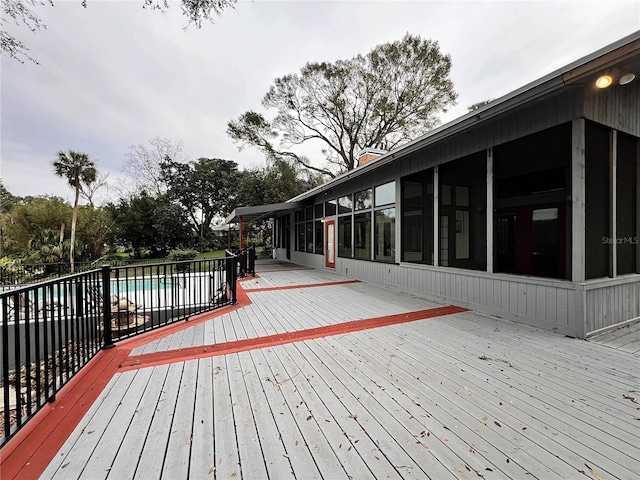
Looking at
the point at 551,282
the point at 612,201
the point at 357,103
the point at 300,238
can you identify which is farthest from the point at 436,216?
the point at 357,103

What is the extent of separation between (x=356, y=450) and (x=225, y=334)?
2.52 metres

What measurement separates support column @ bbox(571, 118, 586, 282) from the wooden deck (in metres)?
0.92

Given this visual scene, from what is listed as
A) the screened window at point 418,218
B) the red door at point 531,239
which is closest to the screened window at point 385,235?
the screened window at point 418,218

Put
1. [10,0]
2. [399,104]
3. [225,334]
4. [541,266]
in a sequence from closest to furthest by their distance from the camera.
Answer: [10,0]
[225,334]
[541,266]
[399,104]

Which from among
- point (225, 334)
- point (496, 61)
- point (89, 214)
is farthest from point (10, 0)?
point (89, 214)

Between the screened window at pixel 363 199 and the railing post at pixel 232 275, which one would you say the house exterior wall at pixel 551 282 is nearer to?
the screened window at pixel 363 199

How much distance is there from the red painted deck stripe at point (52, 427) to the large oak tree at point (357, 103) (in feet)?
55.6

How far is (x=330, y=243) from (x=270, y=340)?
6488 millimetres

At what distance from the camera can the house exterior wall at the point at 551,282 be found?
11.1ft

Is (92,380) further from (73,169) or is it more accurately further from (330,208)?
(73,169)

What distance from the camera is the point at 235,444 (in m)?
1.65

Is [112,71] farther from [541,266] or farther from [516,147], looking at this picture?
[541,266]

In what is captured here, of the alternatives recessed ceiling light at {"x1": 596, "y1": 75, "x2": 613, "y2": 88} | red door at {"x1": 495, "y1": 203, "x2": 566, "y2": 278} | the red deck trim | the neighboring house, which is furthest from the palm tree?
recessed ceiling light at {"x1": 596, "y1": 75, "x2": 613, "y2": 88}

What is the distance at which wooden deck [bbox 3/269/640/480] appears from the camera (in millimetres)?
1497
